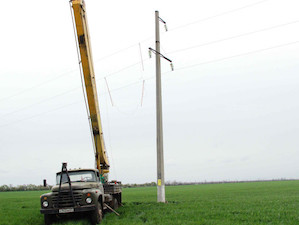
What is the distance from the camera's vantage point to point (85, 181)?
50.0 feet

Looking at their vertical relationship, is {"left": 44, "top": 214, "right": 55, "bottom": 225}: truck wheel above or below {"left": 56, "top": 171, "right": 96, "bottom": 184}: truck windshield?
below

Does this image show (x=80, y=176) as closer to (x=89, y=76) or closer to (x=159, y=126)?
(x=89, y=76)

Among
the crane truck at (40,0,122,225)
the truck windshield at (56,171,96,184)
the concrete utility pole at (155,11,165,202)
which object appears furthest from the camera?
the concrete utility pole at (155,11,165,202)

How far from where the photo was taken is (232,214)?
→ 584 inches

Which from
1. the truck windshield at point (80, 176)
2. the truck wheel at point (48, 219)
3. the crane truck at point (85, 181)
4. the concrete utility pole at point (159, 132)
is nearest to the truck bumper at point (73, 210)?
the crane truck at point (85, 181)

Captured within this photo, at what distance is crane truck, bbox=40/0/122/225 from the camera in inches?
537

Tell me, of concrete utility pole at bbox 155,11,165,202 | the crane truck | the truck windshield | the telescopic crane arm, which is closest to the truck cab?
the crane truck

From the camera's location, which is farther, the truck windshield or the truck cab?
the truck windshield

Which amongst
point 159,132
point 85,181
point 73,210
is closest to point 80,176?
point 85,181

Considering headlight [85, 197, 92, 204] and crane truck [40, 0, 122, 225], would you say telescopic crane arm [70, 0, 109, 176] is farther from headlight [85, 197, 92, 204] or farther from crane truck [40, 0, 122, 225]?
headlight [85, 197, 92, 204]

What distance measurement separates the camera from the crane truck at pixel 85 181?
13640mm

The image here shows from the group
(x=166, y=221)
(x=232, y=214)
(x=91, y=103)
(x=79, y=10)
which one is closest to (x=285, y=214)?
(x=232, y=214)

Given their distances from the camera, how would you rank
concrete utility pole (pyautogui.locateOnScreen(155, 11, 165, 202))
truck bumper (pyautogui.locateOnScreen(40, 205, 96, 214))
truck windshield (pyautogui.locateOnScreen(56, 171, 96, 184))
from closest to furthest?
truck bumper (pyautogui.locateOnScreen(40, 205, 96, 214))
truck windshield (pyautogui.locateOnScreen(56, 171, 96, 184))
concrete utility pole (pyautogui.locateOnScreen(155, 11, 165, 202))

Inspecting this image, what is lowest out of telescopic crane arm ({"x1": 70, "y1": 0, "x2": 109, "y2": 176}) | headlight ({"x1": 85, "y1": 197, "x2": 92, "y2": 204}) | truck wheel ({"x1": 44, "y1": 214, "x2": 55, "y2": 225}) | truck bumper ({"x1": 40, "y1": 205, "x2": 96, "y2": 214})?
truck wheel ({"x1": 44, "y1": 214, "x2": 55, "y2": 225})
